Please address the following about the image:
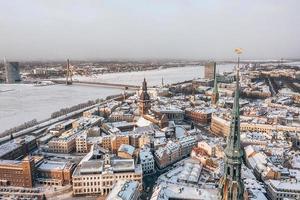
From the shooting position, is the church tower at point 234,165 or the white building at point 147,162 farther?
the white building at point 147,162

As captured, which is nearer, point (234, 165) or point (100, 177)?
point (234, 165)

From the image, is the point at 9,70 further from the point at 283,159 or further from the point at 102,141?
the point at 283,159

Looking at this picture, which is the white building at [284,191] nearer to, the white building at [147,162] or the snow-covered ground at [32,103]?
the white building at [147,162]

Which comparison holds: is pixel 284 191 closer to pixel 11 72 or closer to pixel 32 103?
pixel 32 103

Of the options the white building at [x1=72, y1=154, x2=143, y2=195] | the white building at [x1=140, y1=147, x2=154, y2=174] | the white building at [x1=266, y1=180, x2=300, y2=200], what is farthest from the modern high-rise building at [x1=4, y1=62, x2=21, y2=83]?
the white building at [x1=266, y1=180, x2=300, y2=200]

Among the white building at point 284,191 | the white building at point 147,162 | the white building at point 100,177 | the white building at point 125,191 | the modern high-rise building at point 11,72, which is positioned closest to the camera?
the white building at point 125,191

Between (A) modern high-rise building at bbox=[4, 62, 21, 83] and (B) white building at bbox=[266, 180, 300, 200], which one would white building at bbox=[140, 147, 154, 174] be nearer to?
(B) white building at bbox=[266, 180, 300, 200]

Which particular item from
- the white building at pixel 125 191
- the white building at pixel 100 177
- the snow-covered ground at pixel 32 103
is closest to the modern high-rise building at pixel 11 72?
the snow-covered ground at pixel 32 103

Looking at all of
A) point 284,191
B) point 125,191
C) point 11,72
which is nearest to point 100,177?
point 125,191

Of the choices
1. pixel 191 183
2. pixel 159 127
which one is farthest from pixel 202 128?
pixel 191 183
